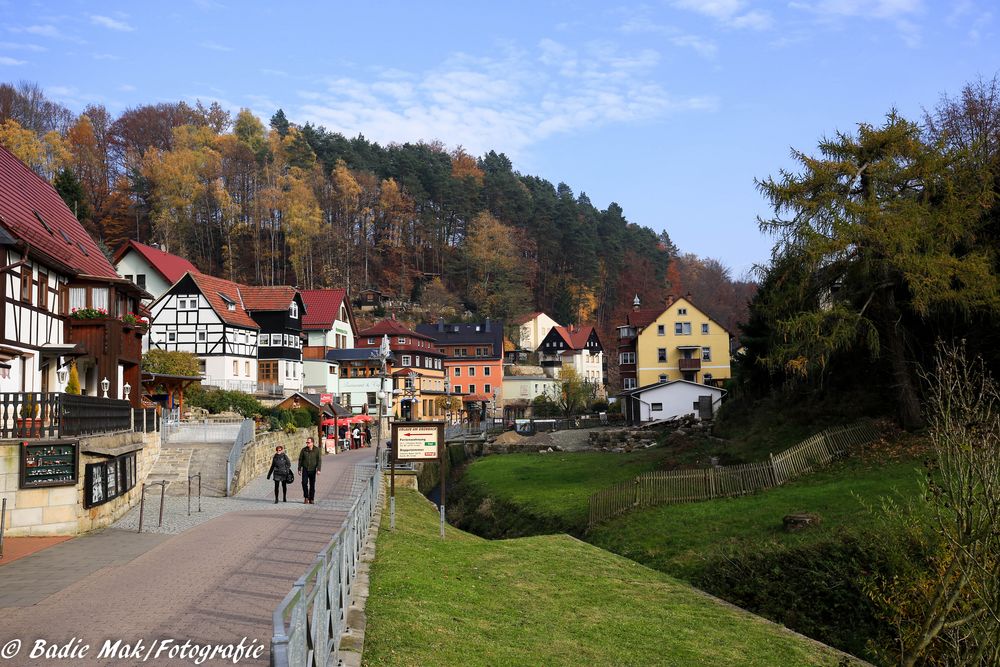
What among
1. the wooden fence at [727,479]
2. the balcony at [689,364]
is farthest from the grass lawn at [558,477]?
the balcony at [689,364]

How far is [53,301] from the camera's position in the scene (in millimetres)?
26938

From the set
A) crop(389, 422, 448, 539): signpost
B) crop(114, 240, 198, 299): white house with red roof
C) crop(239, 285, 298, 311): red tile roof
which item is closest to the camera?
crop(389, 422, 448, 539): signpost

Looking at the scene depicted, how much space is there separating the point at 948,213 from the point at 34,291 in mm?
28610

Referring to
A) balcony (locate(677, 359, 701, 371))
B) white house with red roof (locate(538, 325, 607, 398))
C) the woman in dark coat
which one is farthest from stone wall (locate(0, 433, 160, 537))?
white house with red roof (locate(538, 325, 607, 398))

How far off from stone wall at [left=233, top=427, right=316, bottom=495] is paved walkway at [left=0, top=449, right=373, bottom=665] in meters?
8.21

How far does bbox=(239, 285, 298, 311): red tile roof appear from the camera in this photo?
65.4 metres

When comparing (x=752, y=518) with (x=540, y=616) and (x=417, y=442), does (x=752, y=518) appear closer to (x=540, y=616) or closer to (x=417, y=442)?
(x=417, y=442)

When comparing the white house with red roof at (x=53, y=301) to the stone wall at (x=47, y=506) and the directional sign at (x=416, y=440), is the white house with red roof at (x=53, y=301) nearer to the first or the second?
the stone wall at (x=47, y=506)

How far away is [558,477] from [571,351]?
7087 centimetres

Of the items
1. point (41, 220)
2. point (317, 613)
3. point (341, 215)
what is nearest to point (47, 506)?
point (317, 613)

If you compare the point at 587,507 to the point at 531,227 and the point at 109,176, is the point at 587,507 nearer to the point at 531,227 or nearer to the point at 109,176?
the point at 109,176

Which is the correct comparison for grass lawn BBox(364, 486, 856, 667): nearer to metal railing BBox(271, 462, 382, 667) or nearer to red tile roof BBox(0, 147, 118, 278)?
metal railing BBox(271, 462, 382, 667)

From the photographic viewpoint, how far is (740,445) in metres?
34.9

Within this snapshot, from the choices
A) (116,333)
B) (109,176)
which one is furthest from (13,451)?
(109,176)
